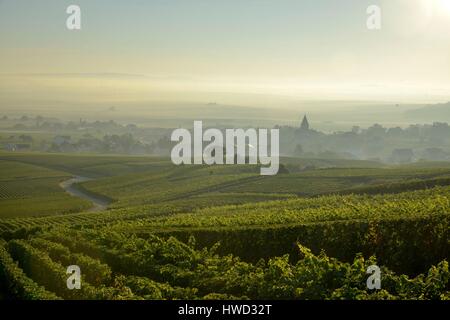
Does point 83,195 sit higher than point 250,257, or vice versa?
point 250,257

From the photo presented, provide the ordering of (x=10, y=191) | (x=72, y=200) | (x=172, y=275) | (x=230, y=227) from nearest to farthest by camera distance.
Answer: (x=172, y=275), (x=230, y=227), (x=72, y=200), (x=10, y=191)

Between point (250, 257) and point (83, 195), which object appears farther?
point (83, 195)

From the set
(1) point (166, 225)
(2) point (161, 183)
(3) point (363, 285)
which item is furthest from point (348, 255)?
(2) point (161, 183)

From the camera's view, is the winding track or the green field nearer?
the green field

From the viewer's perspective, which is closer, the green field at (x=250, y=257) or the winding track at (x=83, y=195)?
the green field at (x=250, y=257)

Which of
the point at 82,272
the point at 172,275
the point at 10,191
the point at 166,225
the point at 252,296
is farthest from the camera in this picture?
the point at 10,191

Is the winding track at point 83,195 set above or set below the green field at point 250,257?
below

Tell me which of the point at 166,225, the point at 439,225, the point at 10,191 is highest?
the point at 439,225

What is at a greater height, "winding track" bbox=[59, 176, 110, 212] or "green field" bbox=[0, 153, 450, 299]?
"green field" bbox=[0, 153, 450, 299]
